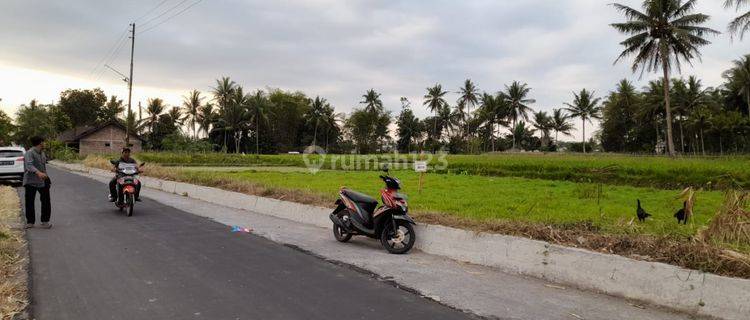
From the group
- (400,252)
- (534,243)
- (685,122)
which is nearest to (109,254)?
(400,252)

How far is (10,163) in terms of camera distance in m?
19.4

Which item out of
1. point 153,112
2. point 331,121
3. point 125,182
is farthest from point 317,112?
point 125,182

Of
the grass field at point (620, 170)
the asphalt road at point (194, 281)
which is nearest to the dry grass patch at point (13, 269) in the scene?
the asphalt road at point (194, 281)

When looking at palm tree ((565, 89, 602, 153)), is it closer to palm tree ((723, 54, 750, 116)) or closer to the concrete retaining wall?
palm tree ((723, 54, 750, 116))

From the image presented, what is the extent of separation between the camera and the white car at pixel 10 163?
19.2 meters

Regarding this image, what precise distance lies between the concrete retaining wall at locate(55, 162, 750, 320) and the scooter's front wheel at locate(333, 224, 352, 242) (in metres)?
1.23

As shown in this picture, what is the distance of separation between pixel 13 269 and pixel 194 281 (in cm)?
218

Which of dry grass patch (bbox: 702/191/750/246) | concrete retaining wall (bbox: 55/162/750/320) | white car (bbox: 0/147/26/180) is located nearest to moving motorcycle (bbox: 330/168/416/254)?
concrete retaining wall (bbox: 55/162/750/320)

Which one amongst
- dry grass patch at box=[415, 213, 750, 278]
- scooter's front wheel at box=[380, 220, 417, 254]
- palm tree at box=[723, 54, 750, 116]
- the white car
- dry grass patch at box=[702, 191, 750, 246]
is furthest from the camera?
palm tree at box=[723, 54, 750, 116]

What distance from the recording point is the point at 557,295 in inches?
208

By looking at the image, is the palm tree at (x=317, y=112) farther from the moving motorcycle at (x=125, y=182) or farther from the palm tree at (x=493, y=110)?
the moving motorcycle at (x=125, y=182)

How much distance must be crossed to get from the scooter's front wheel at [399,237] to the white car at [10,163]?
18.2 meters

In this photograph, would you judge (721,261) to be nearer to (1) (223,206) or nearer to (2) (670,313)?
(2) (670,313)

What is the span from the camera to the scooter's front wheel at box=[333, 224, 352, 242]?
826cm
